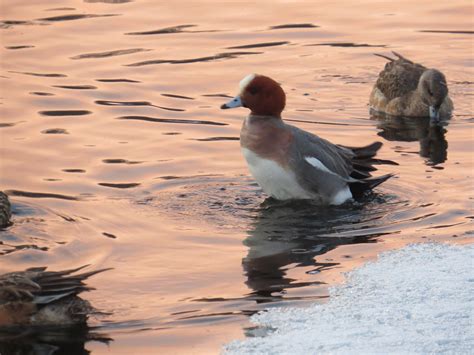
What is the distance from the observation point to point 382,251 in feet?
30.8

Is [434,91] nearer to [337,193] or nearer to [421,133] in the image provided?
[421,133]

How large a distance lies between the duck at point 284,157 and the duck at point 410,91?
3.30 metres

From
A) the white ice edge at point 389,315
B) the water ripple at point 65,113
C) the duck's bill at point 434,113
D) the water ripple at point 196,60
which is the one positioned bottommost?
the white ice edge at point 389,315

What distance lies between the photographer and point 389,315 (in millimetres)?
7859

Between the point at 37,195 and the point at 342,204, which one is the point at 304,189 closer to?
the point at 342,204

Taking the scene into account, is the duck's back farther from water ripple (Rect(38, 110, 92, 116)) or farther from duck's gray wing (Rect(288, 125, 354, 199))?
duck's gray wing (Rect(288, 125, 354, 199))

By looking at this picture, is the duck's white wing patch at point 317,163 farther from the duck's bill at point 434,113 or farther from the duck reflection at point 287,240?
the duck's bill at point 434,113

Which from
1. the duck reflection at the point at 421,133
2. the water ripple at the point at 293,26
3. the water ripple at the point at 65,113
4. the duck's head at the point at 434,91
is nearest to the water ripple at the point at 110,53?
the water ripple at the point at 293,26

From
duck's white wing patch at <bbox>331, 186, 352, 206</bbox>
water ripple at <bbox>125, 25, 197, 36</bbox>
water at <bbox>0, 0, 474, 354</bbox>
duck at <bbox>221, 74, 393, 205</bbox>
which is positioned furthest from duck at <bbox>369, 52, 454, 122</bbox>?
duck's white wing patch at <bbox>331, 186, 352, 206</bbox>

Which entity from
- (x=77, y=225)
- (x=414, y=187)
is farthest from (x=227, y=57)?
(x=77, y=225)

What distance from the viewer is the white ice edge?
24.2 feet

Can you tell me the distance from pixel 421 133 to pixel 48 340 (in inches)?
272

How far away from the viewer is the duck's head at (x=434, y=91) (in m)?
14.0

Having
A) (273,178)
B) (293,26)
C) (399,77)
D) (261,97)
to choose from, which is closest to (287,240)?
(273,178)
